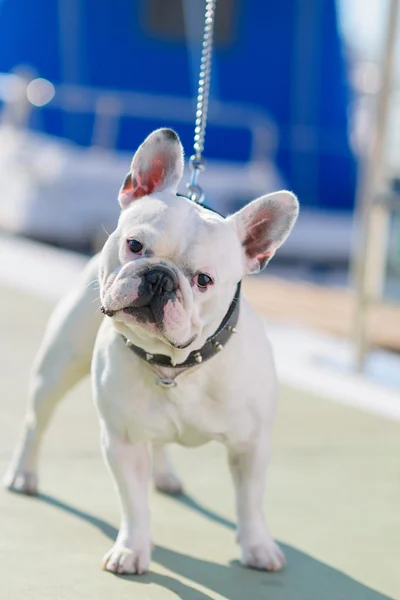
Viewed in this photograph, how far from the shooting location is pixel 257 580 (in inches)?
119

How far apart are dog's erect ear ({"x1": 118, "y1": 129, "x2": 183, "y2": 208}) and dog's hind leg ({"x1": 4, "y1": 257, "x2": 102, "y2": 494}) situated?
450 mm

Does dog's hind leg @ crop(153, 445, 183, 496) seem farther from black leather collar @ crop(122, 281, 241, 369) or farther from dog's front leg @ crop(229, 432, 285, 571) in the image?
black leather collar @ crop(122, 281, 241, 369)

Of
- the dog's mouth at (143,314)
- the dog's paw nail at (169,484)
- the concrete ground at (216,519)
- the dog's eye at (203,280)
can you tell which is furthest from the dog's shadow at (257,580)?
the dog's eye at (203,280)

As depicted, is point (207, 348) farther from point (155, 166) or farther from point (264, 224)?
point (155, 166)

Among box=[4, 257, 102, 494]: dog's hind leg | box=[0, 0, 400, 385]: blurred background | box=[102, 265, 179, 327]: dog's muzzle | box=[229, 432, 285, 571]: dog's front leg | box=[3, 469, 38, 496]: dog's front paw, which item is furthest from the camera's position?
box=[0, 0, 400, 385]: blurred background

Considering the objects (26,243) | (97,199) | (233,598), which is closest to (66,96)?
(97,199)

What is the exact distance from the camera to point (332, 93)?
1468cm

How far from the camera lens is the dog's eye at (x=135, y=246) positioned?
2.64 m

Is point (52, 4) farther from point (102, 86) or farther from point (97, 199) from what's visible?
point (97, 199)

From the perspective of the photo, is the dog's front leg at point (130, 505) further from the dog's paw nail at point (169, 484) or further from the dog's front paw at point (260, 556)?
the dog's paw nail at point (169, 484)

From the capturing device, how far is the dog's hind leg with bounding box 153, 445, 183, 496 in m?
3.76

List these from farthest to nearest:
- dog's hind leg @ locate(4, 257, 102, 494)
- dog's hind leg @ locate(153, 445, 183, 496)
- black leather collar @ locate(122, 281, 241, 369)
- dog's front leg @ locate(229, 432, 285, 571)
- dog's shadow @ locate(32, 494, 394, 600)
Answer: dog's hind leg @ locate(153, 445, 183, 496), dog's hind leg @ locate(4, 257, 102, 494), dog's front leg @ locate(229, 432, 285, 571), dog's shadow @ locate(32, 494, 394, 600), black leather collar @ locate(122, 281, 241, 369)

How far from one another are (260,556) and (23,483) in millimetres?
940

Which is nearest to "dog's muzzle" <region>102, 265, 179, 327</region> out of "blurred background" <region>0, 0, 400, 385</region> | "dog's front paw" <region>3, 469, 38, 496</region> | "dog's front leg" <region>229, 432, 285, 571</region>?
"dog's front leg" <region>229, 432, 285, 571</region>
